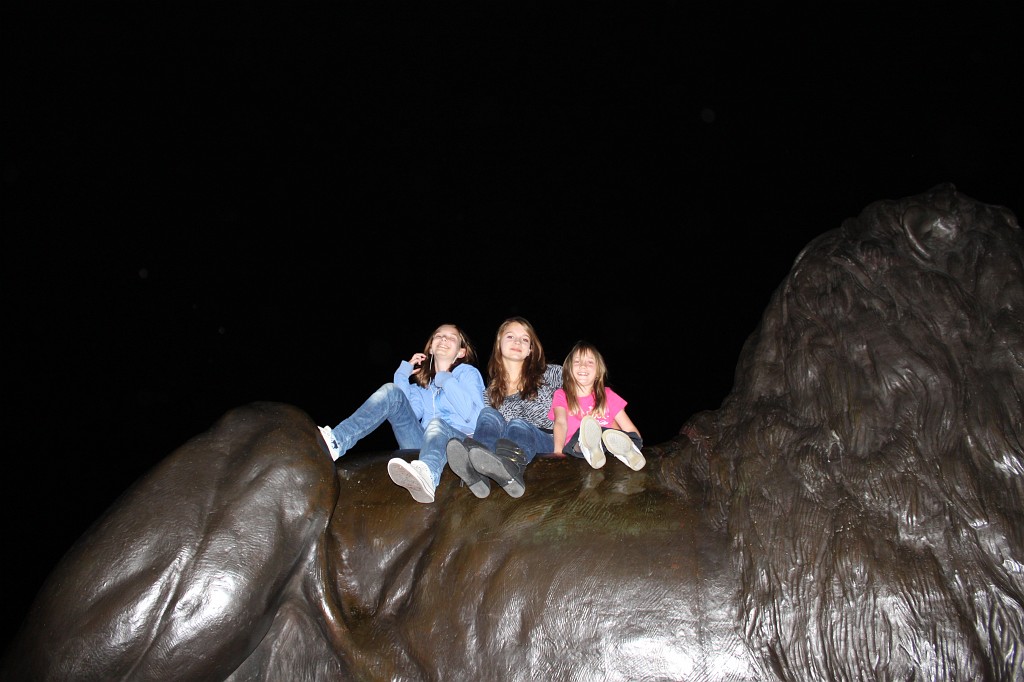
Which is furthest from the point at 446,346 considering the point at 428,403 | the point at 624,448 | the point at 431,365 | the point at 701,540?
the point at 701,540

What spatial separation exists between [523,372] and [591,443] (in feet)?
2.18

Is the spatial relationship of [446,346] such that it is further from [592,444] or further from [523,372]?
[592,444]

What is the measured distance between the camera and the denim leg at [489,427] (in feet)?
7.77

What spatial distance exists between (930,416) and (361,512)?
1438 mm

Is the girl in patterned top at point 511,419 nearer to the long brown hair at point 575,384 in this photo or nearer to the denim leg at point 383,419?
the long brown hair at point 575,384

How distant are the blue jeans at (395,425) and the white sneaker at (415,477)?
0.15m

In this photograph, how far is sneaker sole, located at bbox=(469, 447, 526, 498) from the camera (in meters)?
2.04

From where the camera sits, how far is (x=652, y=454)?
7.33 ft

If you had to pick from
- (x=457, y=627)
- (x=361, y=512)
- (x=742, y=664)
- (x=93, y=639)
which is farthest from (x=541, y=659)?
(x=93, y=639)

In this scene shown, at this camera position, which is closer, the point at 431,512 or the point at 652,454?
the point at 431,512

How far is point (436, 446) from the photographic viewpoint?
7.37 feet

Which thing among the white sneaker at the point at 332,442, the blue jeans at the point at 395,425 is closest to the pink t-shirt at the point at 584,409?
the blue jeans at the point at 395,425

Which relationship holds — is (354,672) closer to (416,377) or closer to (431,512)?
(431,512)

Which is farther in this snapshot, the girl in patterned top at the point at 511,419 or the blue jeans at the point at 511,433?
the blue jeans at the point at 511,433
